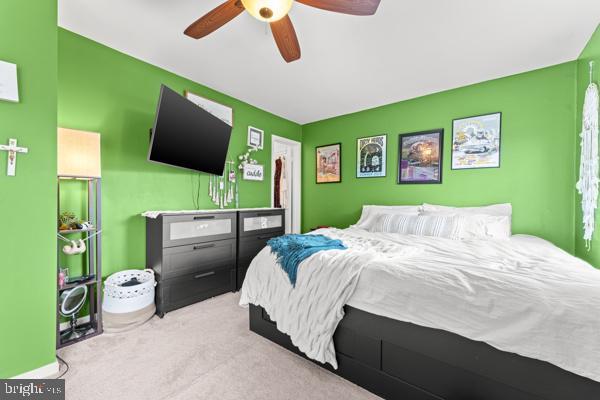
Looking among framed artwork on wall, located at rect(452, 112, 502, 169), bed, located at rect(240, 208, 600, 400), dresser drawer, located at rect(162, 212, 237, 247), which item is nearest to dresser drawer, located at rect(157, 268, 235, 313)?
dresser drawer, located at rect(162, 212, 237, 247)

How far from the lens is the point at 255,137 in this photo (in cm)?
364

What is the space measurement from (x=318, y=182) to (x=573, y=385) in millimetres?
3622

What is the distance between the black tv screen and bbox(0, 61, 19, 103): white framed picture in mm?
771

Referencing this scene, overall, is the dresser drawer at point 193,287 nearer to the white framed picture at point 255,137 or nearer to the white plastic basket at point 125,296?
the white plastic basket at point 125,296

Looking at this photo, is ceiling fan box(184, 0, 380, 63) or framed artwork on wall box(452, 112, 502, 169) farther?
framed artwork on wall box(452, 112, 502, 169)

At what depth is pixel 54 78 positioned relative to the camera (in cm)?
152

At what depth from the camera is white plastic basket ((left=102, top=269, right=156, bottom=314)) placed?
79.7 inches

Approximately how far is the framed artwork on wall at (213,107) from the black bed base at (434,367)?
8.81ft

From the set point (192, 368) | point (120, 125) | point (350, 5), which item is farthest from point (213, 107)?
point (192, 368)

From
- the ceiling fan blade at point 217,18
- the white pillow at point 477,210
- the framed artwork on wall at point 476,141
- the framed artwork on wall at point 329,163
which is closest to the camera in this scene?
the ceiling fan blade at point 217,18

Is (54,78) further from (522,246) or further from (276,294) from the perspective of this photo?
(522,246)

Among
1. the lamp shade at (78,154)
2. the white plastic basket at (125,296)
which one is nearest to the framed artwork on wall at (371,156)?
the white plastic basket at (125,296)

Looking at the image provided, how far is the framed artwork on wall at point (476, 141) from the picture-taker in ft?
9.22

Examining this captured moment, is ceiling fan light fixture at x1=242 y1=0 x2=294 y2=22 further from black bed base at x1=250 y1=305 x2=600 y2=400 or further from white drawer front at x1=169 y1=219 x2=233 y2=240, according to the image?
white drawer front at x1=169 y1=219 x2=233 y2=240
